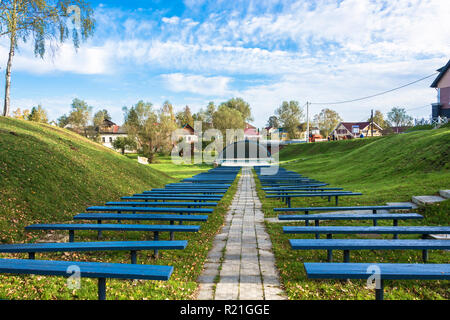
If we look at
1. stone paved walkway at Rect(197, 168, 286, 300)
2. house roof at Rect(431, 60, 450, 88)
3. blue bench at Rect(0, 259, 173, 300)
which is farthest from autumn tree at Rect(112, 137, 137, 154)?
blue bench at Rect(0, 259, 173, 300)

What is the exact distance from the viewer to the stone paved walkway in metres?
3.51

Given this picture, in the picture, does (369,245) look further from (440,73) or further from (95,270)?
(440,73)

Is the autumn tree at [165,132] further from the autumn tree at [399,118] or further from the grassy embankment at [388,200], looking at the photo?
the autumn tree at [399,118]

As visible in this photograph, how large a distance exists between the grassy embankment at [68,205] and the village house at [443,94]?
26.4 meters

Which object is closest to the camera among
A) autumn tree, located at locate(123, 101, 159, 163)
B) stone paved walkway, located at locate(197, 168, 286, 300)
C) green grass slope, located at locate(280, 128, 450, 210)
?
stone paved walkway, located at locate(197, 168, 286, 300)

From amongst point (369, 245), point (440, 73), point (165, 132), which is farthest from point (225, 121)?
point (369, 245)

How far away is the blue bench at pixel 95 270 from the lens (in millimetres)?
2783

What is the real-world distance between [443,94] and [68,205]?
33422 mm

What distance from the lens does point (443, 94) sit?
2931 cm

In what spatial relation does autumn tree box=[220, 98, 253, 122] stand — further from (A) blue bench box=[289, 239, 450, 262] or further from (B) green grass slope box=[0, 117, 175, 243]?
(A) blue bench box=[289, 239, 450, 262]

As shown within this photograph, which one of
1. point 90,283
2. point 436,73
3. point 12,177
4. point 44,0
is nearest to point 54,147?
point 12,177

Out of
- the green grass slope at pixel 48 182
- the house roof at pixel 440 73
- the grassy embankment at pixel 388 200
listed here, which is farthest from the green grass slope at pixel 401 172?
the house roof at pixel 440 73

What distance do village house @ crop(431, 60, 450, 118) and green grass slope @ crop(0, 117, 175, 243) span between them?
28059 millimetres

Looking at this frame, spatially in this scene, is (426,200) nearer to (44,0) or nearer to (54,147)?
(54,147)
